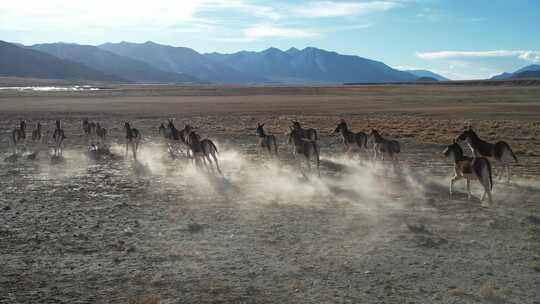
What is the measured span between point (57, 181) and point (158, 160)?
18.3ft

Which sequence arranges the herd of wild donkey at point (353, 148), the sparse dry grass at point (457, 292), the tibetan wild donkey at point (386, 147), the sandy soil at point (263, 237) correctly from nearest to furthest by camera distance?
the sparse dry grass at point (457, 292) < the sandy soil at point (263, 237) < the herd of wild donkey at point (353, 148) < the tibetan wild donkey at point (386, 147)

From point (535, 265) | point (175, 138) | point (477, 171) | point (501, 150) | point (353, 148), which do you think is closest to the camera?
point (535, 265)

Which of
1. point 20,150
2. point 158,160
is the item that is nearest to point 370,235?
point 158,160

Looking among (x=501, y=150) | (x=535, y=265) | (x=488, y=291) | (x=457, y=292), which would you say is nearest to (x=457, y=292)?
(x=457, y=292)

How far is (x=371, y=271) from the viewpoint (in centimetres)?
909

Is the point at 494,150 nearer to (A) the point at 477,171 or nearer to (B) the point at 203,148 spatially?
(A) the point at 477,171

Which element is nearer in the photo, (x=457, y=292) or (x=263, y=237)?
(x=457, y=292)

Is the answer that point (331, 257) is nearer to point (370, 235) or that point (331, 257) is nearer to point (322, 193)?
point (370, 235)

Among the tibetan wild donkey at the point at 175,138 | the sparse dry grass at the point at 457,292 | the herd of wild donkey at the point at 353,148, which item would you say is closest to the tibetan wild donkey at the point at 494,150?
the herd of wild donkey at the point at 353,148

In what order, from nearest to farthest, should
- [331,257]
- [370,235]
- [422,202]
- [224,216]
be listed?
[331,257] → [370,235] → [224,216] → [422,202]

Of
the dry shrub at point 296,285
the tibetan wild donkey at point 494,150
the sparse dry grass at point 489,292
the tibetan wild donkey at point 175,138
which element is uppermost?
the tibetan wild donkey at point 494,150

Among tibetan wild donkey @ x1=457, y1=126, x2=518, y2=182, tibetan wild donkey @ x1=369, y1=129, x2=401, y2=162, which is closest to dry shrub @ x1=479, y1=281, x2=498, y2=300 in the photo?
tibetan wild donkey @ x1=457, y1=126, x2=518, y2=182

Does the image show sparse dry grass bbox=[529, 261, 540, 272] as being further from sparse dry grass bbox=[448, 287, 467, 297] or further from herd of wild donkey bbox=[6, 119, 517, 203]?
herd of wild donkey bbox=[6, 119, 517, 203]

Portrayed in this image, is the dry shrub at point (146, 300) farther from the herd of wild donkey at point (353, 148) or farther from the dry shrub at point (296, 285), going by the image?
the herd of wild donkey at point (353, 148)
